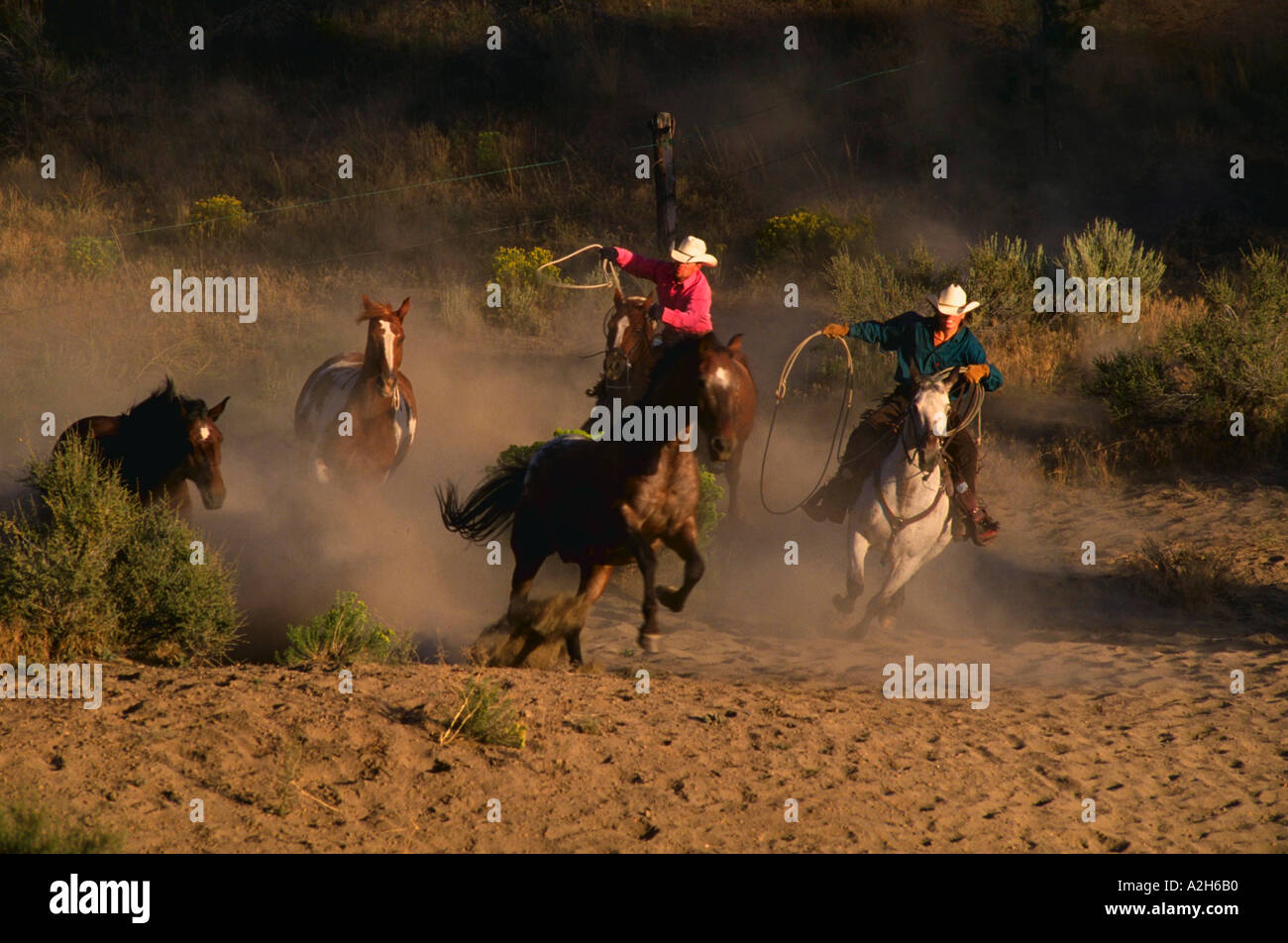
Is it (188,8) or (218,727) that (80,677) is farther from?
(188,8)

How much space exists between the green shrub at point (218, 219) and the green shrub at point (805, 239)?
398 inches

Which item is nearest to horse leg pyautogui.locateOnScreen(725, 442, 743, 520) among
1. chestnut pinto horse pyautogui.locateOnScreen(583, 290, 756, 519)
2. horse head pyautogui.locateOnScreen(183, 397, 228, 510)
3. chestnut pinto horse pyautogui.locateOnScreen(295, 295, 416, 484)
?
chestnut pinto horse pyautogui.locateOnScreen(583, 290, 756, 519)

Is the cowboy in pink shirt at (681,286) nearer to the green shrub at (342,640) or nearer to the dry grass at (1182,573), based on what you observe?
the green shrub at (342,640)

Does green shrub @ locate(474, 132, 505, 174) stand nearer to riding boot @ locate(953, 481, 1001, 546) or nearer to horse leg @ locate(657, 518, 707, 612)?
riding boot @ locate(953, 481, 1001, 546)

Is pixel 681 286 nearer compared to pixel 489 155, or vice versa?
pixel 681 286

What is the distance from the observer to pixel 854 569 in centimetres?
961

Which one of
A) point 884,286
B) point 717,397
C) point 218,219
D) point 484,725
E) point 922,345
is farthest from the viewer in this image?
point 218,219

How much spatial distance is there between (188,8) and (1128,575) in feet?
101

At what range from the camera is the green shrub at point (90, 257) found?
66.4 feet

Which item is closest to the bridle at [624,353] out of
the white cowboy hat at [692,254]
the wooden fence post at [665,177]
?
the white cowboy hat at [692,254]

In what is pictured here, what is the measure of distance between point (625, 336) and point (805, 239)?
1047 centimetres

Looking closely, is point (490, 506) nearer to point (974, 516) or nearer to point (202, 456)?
point (202, 456)
